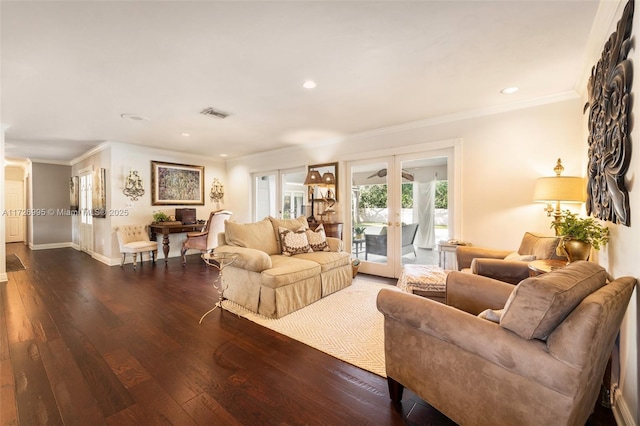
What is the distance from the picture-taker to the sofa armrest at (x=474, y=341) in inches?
40.2

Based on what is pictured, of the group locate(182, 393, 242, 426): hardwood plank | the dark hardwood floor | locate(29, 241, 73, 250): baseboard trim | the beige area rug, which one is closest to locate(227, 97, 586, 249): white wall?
the beige area rug

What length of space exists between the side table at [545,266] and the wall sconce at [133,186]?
6.48 m

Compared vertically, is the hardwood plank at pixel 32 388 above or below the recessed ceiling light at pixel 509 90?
below

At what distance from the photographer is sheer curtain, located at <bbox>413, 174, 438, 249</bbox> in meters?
4.05

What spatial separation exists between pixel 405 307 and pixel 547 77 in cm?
281

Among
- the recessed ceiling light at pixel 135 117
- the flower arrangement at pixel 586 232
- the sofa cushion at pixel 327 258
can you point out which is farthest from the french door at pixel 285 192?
the flower arrangement at pixel 586 232

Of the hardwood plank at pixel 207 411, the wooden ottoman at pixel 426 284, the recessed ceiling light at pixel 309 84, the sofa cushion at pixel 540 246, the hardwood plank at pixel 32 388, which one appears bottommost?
the hardwood plank at pixel 207 411

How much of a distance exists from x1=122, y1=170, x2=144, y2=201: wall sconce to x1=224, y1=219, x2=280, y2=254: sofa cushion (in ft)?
11.5

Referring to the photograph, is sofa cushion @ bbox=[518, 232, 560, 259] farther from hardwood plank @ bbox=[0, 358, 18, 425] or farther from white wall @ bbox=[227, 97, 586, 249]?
hardwood plank @ bbox=[0, 358, 18, 425]

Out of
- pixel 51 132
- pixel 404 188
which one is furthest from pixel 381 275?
pixel 51 132

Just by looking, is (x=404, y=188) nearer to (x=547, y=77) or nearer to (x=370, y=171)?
(x=370, y=171)

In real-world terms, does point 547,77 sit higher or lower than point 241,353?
higher

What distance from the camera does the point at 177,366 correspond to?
6.52ft

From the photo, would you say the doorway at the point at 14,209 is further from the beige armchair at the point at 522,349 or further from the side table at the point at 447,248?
the beige armchair at the point at 522,349
